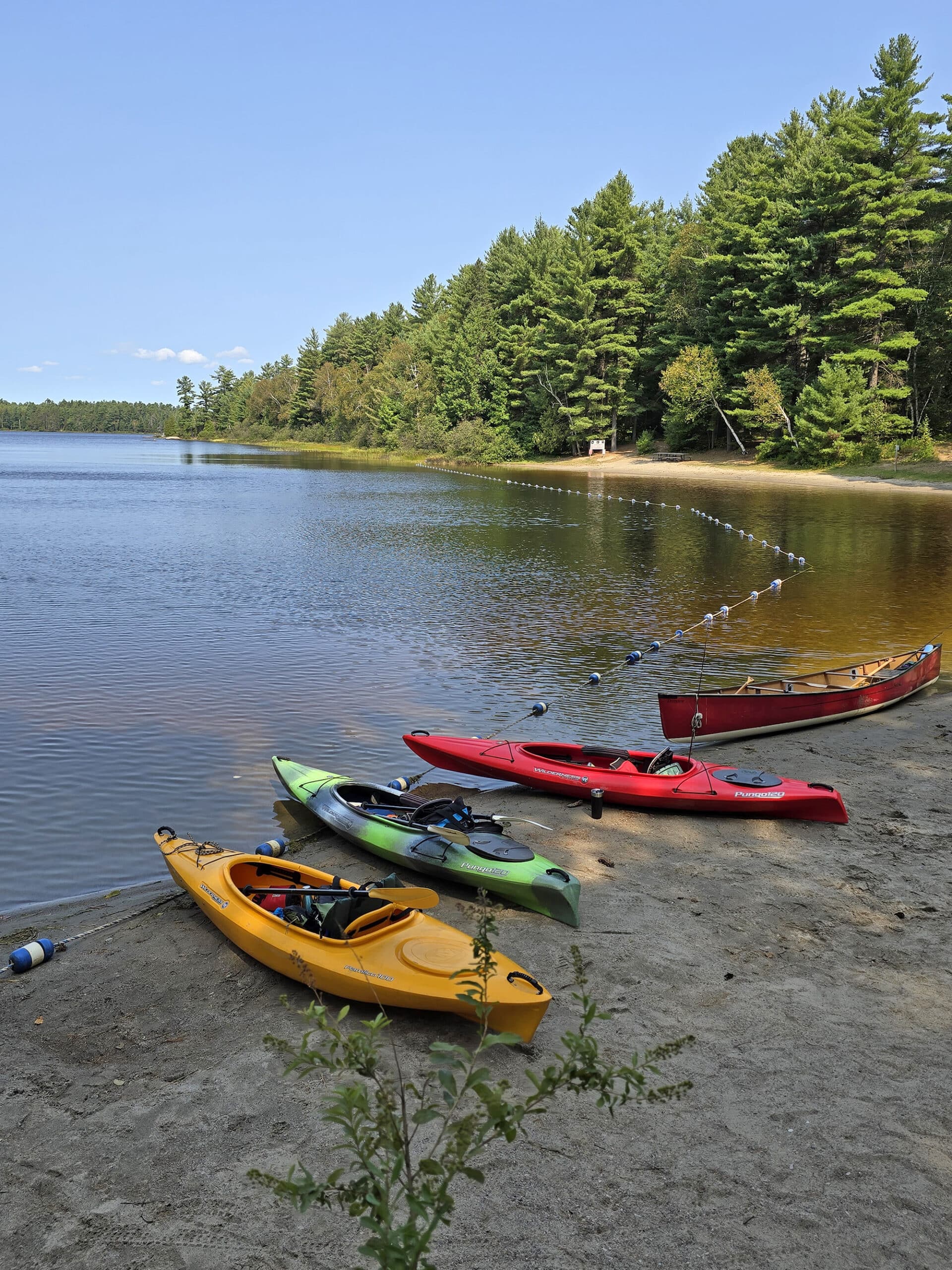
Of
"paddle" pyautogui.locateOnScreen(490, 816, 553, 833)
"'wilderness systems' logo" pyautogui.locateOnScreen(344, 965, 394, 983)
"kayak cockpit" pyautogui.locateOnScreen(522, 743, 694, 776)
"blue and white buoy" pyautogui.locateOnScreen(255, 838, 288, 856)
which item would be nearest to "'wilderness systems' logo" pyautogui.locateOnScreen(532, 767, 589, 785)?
"kayak cockpit" pyautogui.locateOnScreen(522, 743, 694, 776)

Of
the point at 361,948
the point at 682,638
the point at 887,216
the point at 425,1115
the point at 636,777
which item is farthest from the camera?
the point at 887,216

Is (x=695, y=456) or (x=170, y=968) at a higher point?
(x=695, y=456)

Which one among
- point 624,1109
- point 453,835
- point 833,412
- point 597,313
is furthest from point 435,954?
point 597,313

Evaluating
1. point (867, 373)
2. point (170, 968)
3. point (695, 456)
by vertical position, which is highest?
point (867, 373)

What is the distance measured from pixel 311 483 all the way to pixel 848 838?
56.5 m

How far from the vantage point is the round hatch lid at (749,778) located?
10.5 metres

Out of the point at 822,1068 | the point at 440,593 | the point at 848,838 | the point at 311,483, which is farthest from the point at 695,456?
the point at 822,1068

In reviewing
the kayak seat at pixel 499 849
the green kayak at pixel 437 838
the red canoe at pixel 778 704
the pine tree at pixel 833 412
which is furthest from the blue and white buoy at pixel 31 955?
the pine tree at pixel 833 412

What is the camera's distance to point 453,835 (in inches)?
358

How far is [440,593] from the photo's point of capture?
988 inches

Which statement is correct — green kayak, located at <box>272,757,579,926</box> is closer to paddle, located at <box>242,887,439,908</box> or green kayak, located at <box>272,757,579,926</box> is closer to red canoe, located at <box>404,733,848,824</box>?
paddle, located at <box>242,887,439,908</box>

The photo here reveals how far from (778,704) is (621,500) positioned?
117ft

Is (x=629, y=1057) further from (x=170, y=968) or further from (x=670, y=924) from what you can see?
(x=170, y=968)

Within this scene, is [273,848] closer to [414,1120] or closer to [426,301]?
[414,1120]
